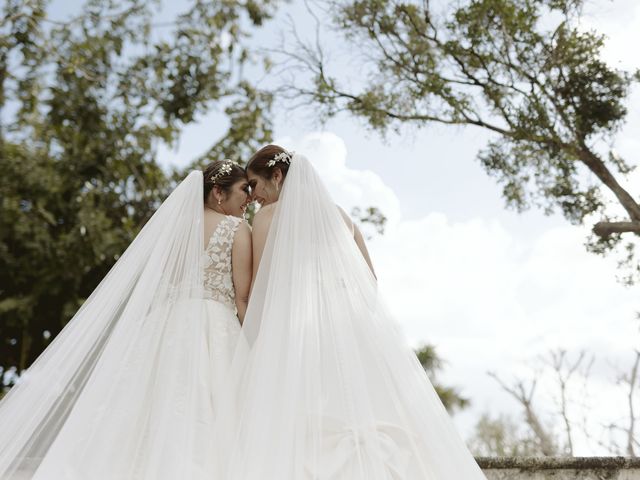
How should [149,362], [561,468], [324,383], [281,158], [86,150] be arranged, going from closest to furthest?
[324,383]
[149,362]
[281,158]
[561,468]
[86,150]

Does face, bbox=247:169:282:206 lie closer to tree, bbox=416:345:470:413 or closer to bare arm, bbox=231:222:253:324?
bare arm, bbox=231:222:253:324

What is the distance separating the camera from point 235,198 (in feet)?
14.0

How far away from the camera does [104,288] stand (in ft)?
12.2

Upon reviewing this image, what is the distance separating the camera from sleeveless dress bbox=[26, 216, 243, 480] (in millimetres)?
3012

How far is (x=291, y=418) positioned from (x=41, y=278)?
42.7 feet

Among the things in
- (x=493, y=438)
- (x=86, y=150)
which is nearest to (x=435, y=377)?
(x=493, y=438)

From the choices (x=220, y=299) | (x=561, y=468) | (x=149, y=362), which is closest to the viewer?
(x=149, y=362)

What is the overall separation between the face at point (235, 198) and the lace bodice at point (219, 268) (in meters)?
0.33

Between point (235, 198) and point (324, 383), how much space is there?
1.62 metres

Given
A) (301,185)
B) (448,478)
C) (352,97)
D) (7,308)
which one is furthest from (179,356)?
(7,308)

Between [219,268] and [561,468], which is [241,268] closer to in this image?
[219,268]

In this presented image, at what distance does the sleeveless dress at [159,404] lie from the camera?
3.01m

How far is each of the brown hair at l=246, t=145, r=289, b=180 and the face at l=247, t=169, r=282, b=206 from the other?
3 centimetres

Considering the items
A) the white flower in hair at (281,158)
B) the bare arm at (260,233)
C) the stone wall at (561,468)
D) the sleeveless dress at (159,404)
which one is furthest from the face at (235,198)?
the stone wall at (561,468)
